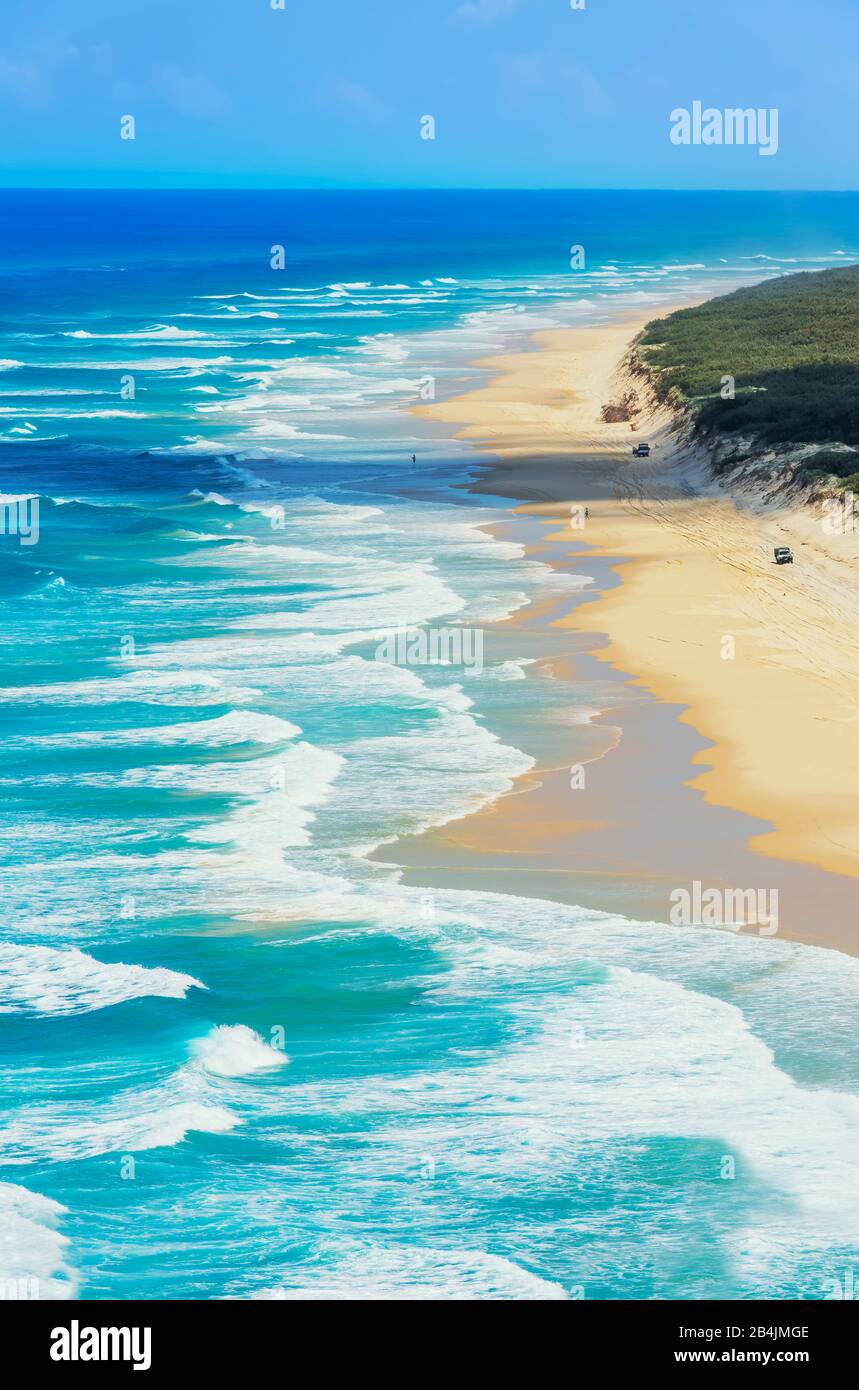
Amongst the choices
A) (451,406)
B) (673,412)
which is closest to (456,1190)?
(673,412)

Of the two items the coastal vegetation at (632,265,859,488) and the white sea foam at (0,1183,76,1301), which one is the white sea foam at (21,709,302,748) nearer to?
the white sea foam at (0,1183,76,1301)

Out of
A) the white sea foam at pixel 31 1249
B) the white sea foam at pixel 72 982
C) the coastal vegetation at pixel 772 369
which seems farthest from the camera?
the coastal vegetation at pixel 772 369

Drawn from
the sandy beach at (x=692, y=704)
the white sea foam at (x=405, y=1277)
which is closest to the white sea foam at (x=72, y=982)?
the sandy beach at (x=692, y=704)

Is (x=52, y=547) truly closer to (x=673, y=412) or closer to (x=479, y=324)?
(x=673, y=412)

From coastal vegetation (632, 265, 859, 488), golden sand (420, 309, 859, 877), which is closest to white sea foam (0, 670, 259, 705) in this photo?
golden sand (420, 309, 859, 877)

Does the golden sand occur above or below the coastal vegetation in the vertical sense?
below

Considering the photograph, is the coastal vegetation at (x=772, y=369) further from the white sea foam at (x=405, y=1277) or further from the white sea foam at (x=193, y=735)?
the white sea foam at (x=405, y=1277)
